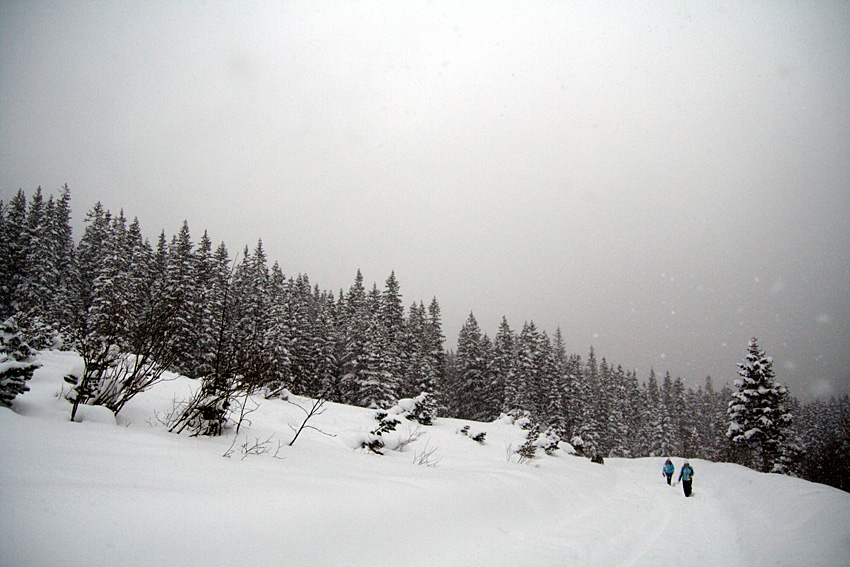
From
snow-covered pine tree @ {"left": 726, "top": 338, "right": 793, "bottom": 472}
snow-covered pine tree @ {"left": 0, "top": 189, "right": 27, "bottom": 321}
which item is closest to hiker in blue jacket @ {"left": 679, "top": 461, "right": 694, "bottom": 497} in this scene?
snow-covered pine tree @ {"left": 726, "top": 338, "right": 793, "bottom": 472}

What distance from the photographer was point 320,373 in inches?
1578

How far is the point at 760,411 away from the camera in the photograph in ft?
93.2

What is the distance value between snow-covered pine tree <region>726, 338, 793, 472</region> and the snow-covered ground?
22.1m

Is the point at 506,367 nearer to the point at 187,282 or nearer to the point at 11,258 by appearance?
the point at 187,282

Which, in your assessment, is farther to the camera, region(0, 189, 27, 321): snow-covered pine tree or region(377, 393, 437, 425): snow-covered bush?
region(0, 189, 27, 321): snow-covered pine tree

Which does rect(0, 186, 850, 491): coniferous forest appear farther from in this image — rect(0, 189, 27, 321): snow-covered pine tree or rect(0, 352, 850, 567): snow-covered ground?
rect(0, 352, 850, 567): snow-covered ground

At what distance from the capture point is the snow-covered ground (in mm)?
3211

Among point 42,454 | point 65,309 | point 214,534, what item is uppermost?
point 65,309

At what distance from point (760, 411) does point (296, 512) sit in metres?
36.4

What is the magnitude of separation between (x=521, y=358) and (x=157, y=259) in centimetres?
4200

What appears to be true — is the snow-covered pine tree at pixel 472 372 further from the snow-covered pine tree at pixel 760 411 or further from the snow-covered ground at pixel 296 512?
the snow-covered ground at pixel 296 512

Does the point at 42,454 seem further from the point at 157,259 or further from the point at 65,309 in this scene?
→ the point at 157,259

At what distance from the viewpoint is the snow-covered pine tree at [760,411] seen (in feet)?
91.9

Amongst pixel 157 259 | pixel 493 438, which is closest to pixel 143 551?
pixel 493 438
